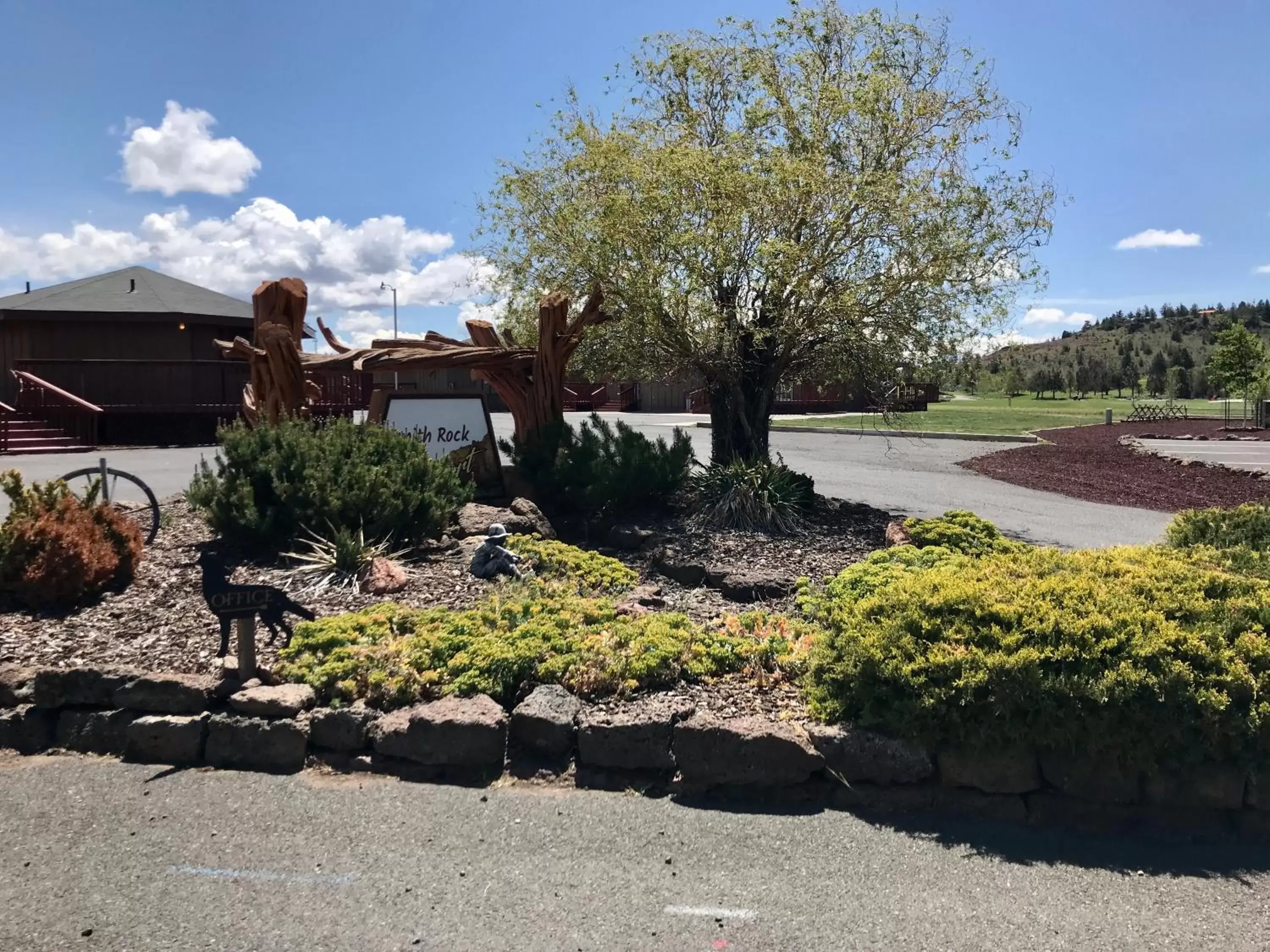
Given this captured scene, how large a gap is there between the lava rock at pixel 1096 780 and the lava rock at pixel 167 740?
3.73 metres

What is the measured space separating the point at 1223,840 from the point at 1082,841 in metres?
0.54

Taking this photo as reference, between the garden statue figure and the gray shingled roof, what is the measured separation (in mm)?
20848

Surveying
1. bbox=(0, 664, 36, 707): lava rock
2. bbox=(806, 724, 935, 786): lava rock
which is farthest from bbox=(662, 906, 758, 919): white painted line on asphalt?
bbox=(0, 664, 36, 707): lava rock

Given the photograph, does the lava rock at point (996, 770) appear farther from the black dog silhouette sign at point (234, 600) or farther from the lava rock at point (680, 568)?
the lava rock at point (680, 568)

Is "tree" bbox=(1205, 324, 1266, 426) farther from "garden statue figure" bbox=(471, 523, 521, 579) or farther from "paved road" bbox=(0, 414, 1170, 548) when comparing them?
"garden statue figure" bbox=(471, 523, 521, 579)

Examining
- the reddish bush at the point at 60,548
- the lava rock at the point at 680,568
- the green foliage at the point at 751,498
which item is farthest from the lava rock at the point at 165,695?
the green foliage at the point at 751,498

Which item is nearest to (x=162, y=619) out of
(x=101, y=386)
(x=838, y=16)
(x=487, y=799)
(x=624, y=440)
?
(x=487, y=799)

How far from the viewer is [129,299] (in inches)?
1024

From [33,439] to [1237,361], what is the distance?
38.7 meters

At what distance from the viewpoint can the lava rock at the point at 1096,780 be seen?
3.93m

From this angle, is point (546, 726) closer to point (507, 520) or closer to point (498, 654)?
point (498, 654)

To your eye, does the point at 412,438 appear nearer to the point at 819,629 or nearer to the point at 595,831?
the point at 819,629

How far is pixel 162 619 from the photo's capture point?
19.5 ft

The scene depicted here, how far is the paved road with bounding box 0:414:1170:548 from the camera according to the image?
11.2m
